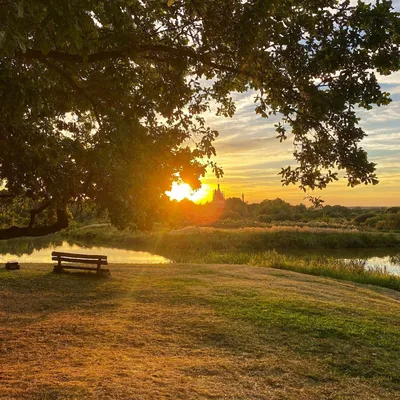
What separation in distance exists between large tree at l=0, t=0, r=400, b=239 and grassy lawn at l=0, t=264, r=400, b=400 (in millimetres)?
3049

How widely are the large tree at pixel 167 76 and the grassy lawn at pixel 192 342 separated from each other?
3049 millimetres

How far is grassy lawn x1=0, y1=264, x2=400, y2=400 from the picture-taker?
569 cm

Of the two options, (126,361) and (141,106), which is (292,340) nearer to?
(126,361)

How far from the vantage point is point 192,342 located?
7.83 m

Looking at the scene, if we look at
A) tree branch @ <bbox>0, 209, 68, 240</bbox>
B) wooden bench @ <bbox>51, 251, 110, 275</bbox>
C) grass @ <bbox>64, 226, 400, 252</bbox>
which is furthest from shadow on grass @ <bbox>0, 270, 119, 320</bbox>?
grass @ <bbox>64, 226, 400, 252</bbox>

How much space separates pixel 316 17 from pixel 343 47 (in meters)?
0.90

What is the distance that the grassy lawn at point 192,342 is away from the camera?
5688mm

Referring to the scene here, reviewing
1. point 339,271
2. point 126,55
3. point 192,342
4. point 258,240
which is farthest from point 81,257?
point 258,240

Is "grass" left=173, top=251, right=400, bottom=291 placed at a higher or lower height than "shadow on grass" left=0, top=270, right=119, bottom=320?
lower

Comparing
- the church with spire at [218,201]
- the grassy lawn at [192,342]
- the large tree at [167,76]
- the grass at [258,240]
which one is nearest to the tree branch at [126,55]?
the large tree at [167,76]

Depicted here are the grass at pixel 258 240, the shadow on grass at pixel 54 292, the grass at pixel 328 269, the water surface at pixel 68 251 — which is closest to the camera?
the shadow on grass at pixel 54 292

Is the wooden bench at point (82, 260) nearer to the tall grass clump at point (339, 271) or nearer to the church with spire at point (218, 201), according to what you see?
the tall grass clump at point (339, 271)

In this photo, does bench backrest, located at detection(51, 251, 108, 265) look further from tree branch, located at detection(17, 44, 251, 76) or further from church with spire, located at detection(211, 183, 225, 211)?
church with spire, located at detection(211, 183, 225, 211)

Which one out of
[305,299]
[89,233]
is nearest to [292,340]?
[305,299]
